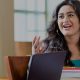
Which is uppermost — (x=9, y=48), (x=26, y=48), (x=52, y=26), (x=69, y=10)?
(x=69, y=10)

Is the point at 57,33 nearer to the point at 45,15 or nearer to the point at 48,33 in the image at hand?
the point at 48,33

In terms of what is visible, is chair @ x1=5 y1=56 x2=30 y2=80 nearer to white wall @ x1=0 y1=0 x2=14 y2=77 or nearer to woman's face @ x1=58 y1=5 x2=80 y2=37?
woman's face @ x1=58 y1=5 x2=80 y2=37

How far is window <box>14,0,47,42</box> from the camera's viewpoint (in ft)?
11.3

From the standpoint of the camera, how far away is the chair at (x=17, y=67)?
0.64 metres

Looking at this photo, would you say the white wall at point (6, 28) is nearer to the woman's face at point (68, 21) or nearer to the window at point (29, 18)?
the window at point (29, 18)

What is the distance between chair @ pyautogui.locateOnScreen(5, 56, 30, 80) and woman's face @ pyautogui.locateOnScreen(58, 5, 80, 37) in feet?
2.38

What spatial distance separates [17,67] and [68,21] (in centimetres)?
78

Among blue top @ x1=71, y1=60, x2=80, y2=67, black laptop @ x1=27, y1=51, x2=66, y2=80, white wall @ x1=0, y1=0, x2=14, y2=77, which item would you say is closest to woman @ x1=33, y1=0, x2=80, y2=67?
blue top @ x1=71, y1=60, x2=80, y2=67

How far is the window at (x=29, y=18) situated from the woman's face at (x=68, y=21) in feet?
6.44

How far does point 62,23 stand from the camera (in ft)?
4.52

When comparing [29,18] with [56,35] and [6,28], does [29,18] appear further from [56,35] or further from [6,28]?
[56,35]

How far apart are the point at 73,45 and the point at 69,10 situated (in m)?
0.21

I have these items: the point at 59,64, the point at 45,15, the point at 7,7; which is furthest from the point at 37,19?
the point at 59,64

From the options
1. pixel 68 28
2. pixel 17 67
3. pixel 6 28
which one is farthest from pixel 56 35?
pixel 6 28
